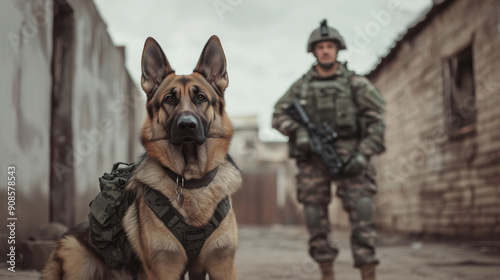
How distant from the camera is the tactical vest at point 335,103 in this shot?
4.49 meters

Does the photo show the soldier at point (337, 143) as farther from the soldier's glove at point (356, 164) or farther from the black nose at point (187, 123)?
the black nose at point (187, 123)

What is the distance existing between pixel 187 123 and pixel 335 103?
2.47 metres

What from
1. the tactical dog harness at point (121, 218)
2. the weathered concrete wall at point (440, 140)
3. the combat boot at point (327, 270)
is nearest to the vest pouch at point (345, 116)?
the combat boot at point (327, 270)

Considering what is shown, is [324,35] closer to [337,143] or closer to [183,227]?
[337,143]

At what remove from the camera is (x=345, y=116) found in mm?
4480

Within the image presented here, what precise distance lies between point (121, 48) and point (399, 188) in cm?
728

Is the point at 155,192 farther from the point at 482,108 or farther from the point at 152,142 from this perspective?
the point at 482,108

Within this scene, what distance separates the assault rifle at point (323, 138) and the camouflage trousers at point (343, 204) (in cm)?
12

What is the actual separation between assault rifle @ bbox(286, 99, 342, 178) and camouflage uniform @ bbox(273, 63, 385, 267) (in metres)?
0.06

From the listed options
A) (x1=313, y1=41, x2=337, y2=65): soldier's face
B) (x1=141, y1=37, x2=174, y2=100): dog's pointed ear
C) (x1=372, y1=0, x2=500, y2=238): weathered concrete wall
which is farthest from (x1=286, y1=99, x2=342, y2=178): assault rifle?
(x1=372, y1=0, x2=500, y2=238): weathered concrete wall

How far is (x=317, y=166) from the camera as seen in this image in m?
4.51

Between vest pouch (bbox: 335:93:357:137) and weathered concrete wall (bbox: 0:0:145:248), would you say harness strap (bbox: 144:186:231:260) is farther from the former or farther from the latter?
vest pouch (bbox: 335:93:357:137)

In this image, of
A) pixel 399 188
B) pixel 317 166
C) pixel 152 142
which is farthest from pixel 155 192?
pixel 399 188

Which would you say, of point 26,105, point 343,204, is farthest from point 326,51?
point 26,105
